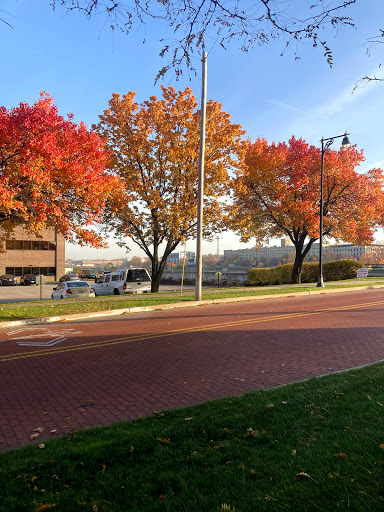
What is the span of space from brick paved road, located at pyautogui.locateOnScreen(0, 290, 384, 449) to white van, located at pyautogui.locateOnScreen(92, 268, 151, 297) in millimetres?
10191

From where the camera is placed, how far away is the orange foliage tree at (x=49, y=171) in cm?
1184

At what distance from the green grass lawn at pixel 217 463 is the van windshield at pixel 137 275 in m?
18.6

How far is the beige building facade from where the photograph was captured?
50438 mm

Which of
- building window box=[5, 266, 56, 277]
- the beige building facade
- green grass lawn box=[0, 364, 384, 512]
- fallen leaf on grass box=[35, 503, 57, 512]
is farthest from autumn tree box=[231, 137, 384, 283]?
building window box=[5, 266, 56, 277]

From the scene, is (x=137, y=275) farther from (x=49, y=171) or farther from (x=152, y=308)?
(x=49, y=171)

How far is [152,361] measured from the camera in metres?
7.00

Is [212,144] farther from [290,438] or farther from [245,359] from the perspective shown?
[290,438]

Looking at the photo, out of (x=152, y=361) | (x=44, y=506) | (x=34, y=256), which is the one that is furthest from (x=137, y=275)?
(x=34, y=256)

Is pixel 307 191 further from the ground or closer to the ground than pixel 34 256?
further from the ground

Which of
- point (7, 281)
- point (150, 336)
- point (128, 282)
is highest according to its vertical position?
point (128, 282)

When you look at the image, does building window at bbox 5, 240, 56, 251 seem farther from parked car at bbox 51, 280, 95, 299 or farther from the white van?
parked car at bbox 51, 280, 95, 299

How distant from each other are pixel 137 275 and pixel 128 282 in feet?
2.60

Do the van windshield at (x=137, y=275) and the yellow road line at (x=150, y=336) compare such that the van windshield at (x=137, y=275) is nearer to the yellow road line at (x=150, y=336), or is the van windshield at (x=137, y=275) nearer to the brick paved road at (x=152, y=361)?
the brick paved road at (x=152, y=361)

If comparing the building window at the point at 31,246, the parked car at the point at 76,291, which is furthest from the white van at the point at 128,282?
the building window at the point at 31,246
